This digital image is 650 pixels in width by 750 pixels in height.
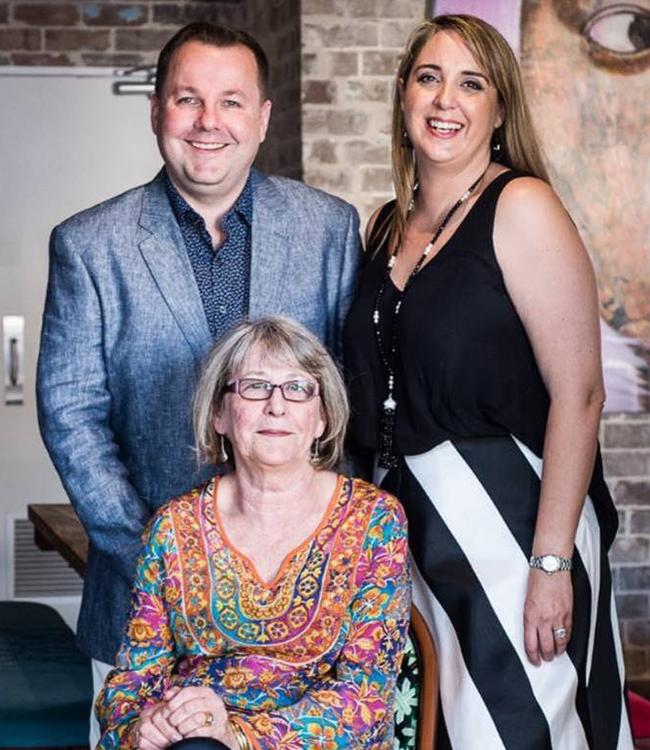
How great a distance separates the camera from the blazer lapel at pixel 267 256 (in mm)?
2807

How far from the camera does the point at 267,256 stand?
2818mm

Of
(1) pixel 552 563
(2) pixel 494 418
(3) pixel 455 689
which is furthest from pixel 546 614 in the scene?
(2) pixel 494 418

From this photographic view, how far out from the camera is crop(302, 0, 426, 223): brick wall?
5.19 meters

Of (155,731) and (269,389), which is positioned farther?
(269,389)

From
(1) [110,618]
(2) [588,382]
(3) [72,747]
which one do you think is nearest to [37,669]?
(3) [72,747]

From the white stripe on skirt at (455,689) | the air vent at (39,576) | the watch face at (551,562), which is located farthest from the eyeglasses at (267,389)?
the air vent at (39,576)

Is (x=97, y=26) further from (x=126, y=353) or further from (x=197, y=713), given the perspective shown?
(x=197, y=713)

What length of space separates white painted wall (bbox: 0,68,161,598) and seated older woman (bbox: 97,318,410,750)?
424cm

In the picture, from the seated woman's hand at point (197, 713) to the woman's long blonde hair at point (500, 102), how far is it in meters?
0.93

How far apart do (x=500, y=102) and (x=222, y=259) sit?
563mm

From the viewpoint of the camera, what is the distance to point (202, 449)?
8.66 feet

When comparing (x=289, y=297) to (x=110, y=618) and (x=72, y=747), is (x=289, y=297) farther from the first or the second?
(x=72, y=747)

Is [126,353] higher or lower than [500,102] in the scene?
lower

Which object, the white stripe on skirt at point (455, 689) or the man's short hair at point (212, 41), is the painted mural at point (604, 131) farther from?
the white stripe on skirt at point (455, 689)
